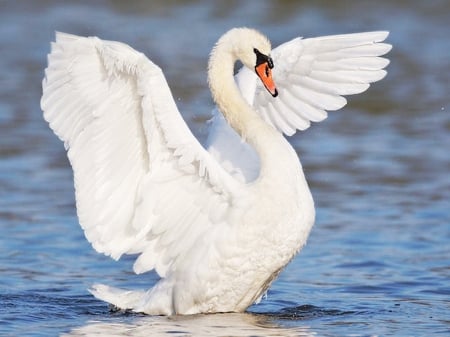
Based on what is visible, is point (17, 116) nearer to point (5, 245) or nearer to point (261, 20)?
point (5, 245)

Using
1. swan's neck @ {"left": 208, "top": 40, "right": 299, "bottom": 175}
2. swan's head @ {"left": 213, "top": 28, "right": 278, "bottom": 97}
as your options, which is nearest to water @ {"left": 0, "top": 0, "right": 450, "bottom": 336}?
swan's neck @ {"left": 208, "top": 40, "right": 299, "bottom": 175}

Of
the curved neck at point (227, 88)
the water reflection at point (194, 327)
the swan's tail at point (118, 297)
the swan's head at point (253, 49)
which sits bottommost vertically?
the water reflection at point (194, 327)

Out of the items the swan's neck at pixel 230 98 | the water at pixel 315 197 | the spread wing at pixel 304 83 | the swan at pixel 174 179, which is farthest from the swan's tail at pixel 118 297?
the swan's neck at pixel 230 98

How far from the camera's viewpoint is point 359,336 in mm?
8195

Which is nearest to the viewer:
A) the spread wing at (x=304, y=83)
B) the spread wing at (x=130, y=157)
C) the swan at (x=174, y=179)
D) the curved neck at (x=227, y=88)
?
the spread wing at (x=130, y=157)

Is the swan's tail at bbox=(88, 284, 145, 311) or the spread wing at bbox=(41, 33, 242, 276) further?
the swan's tail at bbox=(88, 284, 145, 311)

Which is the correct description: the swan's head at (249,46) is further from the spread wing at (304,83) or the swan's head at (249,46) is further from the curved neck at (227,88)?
the spread wing at (304,83)

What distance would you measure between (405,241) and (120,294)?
10.8 feet

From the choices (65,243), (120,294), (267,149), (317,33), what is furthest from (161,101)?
(317,33)

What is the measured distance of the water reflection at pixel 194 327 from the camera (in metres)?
8.28

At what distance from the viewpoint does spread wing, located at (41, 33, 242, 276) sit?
8227 millimetres

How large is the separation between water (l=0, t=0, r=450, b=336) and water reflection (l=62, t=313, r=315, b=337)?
0.01 meters

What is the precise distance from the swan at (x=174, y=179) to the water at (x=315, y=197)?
1.02ft

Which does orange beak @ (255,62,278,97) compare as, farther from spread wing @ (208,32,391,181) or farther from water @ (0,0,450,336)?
water @ (0,0,450,336)
